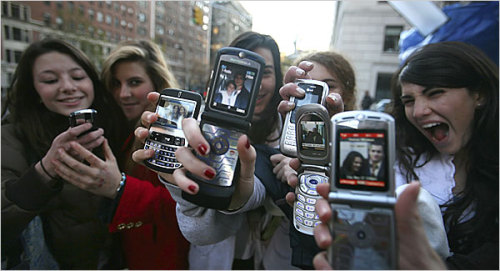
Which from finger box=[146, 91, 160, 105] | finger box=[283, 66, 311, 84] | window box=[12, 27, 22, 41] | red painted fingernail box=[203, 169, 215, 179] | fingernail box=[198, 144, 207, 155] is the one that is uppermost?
window box=[12, 27, 22, 41]

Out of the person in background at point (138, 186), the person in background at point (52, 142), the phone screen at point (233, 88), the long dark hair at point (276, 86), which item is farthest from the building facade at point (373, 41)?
the phone screen at point (233, 88)

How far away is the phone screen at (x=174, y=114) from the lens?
125cm

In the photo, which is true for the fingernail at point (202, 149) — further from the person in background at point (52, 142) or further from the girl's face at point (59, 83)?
the girl's face at point (59, 83)

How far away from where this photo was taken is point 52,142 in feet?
5.41

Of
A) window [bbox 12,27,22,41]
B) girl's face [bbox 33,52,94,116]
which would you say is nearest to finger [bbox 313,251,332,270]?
girl's face [bbox 33,52,94,116]

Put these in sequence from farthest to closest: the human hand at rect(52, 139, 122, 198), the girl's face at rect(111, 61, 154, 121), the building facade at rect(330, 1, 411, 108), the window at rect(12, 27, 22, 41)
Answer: the window at rect(12, 27, 22, 41)
the building facade at rect(330, 1, 411, 108)
the girl's face at rect(111, 61, 154, 121)
the human hand at rect(52, 139, 122, 198)

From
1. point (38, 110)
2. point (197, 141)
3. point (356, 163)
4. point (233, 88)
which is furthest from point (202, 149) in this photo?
point (38, 110)

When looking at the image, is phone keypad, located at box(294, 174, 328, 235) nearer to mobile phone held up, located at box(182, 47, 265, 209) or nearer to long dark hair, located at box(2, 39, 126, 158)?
mobile phone held up, located at box(182, 47, 265, 209)

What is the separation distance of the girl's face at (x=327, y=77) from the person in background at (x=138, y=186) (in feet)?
3.45

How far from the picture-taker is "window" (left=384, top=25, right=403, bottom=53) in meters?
16.6

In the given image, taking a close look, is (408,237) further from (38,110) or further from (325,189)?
(38,110)

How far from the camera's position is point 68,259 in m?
1.87

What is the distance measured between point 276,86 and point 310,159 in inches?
30.1

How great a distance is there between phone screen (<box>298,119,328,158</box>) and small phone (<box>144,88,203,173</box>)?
53cm
